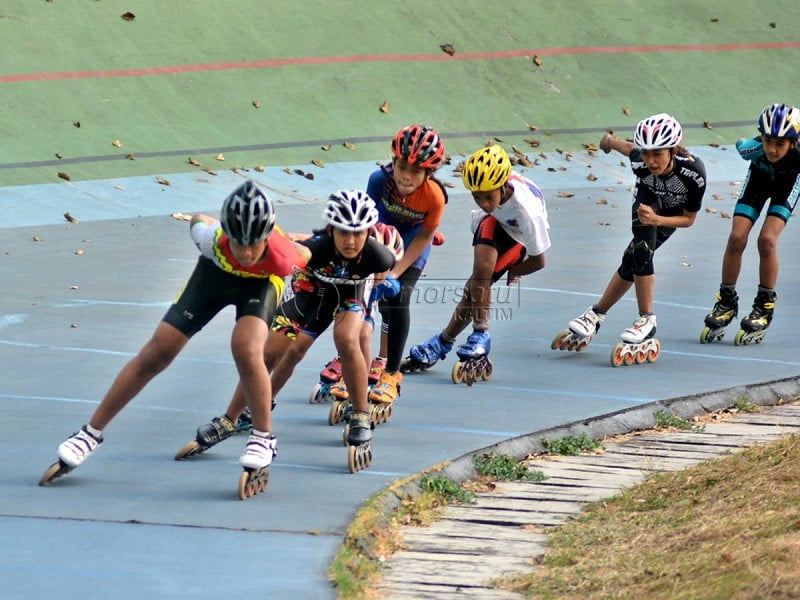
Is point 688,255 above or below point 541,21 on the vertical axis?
below

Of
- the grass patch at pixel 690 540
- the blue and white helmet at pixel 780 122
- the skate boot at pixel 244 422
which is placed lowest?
the grass patch at pixel 690 540

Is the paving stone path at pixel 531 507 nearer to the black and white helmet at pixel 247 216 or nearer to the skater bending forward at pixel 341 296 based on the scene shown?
the skater bending forward at pixel 341 296

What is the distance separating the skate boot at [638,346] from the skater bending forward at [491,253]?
2.52 ft

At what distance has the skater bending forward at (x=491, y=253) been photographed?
8672 millimetres

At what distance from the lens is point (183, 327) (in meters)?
6.41

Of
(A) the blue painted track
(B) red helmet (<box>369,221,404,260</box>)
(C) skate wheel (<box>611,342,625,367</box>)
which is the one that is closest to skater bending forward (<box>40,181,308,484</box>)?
(A) the blue painted track

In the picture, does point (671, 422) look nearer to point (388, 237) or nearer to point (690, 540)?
point (388, 237)

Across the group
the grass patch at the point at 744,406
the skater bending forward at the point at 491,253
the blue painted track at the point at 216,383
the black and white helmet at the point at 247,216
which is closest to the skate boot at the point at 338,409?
the blue painted track at the point at 216,383

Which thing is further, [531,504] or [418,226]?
[418,226]

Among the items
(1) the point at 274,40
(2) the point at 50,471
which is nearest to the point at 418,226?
(2) the point at 50,471

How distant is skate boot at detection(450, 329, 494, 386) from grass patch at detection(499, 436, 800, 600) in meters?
2.31

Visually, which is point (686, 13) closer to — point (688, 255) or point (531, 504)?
point (688, 255)

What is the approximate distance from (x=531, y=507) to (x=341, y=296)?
4.83ft

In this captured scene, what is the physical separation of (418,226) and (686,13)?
16634 millimetres
